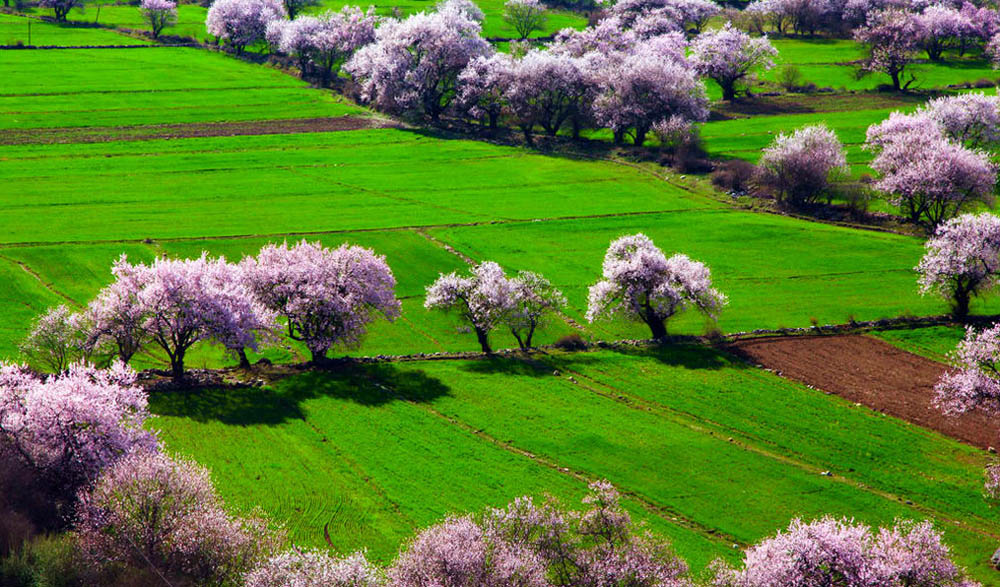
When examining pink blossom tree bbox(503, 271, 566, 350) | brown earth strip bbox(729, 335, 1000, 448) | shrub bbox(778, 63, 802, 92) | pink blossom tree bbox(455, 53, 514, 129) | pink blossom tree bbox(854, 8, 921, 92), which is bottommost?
brown earth strip bbox(729, 335, 1000, 448)

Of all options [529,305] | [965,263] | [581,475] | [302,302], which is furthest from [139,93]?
[965,263]

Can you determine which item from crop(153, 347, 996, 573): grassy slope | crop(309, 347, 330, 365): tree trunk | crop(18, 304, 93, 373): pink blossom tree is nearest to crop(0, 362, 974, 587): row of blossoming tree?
crop(153, 347, 996, 573): grassy slope

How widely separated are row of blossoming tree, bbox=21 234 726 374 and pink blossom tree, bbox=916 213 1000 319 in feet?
66.2

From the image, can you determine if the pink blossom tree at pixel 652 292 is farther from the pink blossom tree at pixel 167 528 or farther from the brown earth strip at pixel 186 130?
the brown earth strip at pixel 186 130

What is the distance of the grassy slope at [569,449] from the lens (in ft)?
188

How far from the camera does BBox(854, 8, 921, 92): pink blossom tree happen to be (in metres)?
175

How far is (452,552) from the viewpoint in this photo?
1745 inches

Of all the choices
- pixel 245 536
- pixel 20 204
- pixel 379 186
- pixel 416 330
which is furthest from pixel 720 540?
pixel 20 204

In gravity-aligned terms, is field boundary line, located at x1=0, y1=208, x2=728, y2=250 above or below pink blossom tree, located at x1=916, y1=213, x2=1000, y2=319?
below

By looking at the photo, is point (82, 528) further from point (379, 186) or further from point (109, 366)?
point (379, 186)

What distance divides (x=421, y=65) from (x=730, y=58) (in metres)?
54.9

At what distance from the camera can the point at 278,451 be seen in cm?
6291

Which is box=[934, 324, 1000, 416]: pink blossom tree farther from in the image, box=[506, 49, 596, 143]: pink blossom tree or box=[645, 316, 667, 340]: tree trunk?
box=[506, 49, 596, 143]: pink blossom tree

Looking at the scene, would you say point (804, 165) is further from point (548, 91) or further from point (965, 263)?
point (548, 91)
